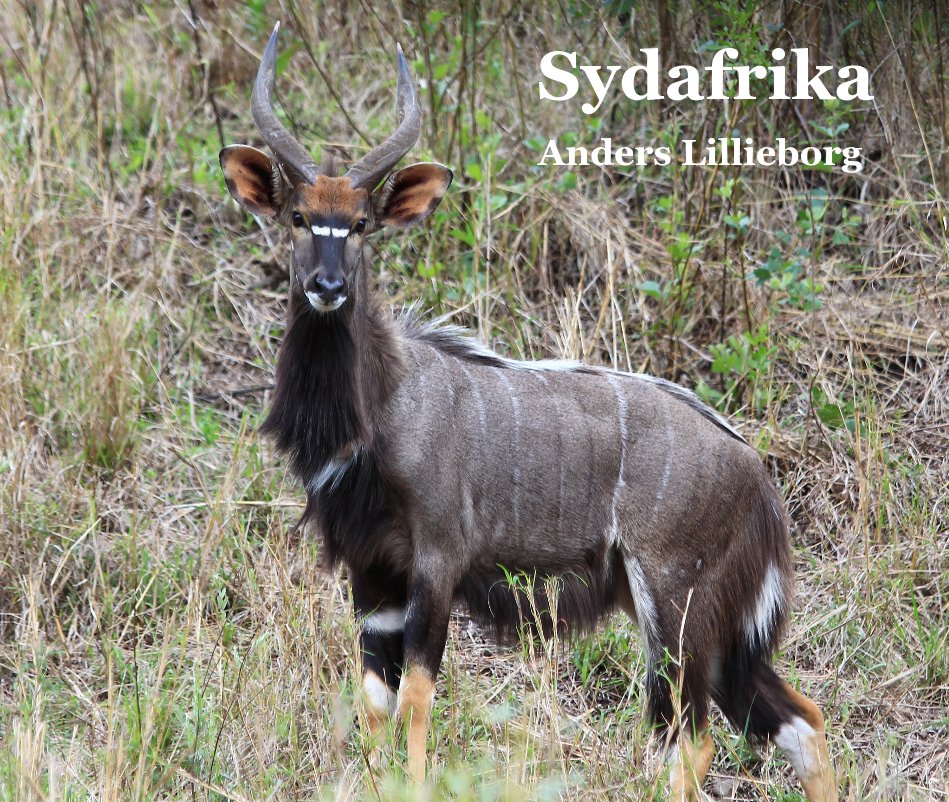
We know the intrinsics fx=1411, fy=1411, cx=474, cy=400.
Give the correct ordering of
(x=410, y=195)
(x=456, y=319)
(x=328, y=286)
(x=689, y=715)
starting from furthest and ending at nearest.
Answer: (x=456, y=319) → (x=410, y=195) → (x=689, y=715) → (x=328, y=286)

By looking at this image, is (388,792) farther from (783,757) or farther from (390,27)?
(390,27)

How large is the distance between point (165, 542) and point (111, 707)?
5.83 feet

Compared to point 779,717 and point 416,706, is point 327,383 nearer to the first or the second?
point 416,706

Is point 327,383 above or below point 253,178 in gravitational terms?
below

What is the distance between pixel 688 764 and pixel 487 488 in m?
1.03

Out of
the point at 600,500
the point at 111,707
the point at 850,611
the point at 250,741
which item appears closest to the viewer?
the point at 111,707

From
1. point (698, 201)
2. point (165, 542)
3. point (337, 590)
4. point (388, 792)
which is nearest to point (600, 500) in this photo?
point (337, 590)

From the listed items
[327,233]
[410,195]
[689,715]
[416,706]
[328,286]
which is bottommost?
[689,715]

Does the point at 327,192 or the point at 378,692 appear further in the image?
the point at 378,692

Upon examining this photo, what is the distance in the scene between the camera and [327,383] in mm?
4254

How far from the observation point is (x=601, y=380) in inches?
187

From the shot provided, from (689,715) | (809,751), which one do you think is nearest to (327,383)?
(689,715)

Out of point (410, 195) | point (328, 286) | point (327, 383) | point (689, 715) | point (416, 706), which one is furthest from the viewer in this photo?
point (410, 195)

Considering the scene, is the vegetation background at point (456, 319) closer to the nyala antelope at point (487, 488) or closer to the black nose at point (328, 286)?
the nyala antelope at point (487, 488)
